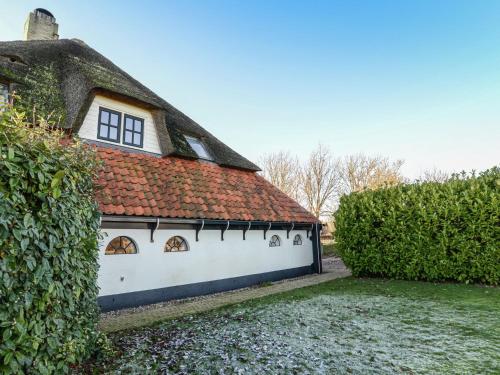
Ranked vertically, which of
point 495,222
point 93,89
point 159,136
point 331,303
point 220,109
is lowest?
point 331,303

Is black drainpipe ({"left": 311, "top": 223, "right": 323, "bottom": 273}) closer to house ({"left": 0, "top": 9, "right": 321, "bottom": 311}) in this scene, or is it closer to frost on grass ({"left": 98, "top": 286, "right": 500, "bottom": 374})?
house ({"left": 0, "top": 9, "right": 321, "bottom": 311})

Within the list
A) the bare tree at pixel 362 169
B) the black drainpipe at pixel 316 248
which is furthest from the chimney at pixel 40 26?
the bare tree at pixel 362 169

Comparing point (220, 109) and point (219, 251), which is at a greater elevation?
point (220, 109)

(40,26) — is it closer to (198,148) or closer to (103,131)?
(103,131)

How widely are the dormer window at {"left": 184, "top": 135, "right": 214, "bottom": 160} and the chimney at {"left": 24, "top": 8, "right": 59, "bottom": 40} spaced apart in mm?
9268

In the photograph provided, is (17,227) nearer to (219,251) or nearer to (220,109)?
(219,251)

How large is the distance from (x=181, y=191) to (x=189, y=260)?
2.21 metres

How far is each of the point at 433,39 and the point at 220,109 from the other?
41.4ft

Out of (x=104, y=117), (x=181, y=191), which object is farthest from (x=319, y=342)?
(x=104, y=117)

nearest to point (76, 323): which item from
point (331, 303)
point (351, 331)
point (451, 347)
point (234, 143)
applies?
point (351, 331)

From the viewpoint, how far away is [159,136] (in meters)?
10.5

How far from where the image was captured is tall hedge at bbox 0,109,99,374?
2486 mm

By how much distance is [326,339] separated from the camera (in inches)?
198

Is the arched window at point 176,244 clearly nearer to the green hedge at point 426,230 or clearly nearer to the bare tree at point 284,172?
the green hedge at point 426,230
